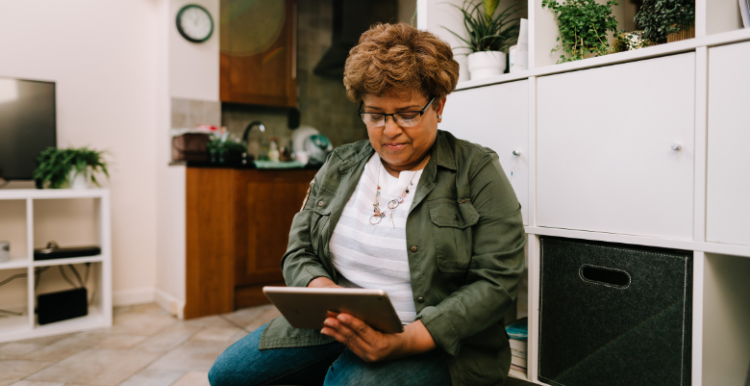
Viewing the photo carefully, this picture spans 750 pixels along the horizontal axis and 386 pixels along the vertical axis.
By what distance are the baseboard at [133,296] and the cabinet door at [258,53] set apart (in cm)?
140

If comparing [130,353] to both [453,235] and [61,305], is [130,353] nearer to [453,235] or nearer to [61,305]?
[61,305]

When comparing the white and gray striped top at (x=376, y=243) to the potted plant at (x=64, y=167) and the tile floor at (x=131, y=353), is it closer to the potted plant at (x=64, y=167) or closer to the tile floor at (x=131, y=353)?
the tile floor at (x=131, y=353)

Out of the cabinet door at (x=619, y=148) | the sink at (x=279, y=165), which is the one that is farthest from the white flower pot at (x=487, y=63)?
the sink at (x=279, y=165)

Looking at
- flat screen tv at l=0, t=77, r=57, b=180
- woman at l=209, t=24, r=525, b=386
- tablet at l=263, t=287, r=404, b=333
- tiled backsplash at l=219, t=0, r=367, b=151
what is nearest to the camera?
tablet at l=263, t=287, r=404, b=333

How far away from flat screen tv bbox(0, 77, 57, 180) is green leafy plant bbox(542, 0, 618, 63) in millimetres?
2564

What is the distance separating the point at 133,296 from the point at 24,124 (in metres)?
1.22

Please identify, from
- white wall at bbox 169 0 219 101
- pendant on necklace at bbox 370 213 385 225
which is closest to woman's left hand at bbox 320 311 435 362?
pendant on necklace at bbox 370 213 385 225

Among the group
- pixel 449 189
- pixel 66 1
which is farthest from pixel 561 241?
pixel 66 1

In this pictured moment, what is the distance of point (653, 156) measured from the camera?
118cm

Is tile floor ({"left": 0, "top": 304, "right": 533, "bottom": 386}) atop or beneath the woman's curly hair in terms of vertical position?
beneath

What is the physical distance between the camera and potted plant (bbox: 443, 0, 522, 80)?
164 cm

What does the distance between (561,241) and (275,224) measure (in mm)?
2007

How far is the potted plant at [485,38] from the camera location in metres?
1.64

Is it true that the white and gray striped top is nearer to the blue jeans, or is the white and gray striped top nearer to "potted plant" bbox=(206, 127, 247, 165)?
the blue jeans
